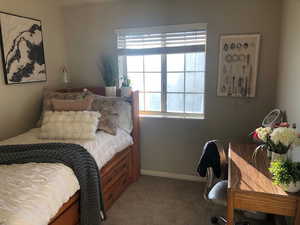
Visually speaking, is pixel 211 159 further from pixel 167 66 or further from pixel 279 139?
pixel 167 66

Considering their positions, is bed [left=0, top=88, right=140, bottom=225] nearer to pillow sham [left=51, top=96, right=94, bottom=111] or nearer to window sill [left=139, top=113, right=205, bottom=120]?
window sill [left=139, top=113, right=205, bottom=120]

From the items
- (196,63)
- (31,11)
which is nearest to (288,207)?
(196,63)

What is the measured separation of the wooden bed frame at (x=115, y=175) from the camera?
1.74m

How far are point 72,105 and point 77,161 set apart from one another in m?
1.00

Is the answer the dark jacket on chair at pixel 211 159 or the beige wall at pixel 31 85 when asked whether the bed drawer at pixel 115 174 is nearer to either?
the dark jacket on chair at pixel 211 159

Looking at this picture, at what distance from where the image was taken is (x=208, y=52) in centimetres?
276

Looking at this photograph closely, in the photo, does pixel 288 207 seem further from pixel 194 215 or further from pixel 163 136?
pixel 163 136

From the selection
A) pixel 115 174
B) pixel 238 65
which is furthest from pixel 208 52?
pixel 115 174

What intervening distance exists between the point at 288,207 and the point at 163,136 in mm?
1904

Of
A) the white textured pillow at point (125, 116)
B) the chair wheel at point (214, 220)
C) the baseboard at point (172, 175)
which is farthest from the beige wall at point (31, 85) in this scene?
the chair wheel at point (214, 220)

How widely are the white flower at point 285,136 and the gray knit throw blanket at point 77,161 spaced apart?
4.70 ft

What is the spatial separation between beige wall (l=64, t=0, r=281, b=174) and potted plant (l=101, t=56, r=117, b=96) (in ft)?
0.47

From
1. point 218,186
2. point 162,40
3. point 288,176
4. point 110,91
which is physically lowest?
point 218,186

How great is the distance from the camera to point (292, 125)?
182cm
